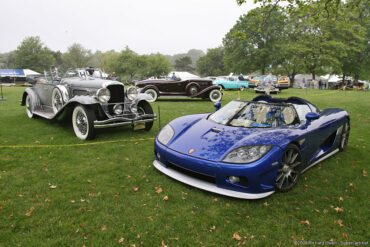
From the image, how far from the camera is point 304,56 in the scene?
123ft

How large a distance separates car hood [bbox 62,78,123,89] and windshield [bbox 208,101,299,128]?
297 centimetres

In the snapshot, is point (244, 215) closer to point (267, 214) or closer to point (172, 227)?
point (267, 214)

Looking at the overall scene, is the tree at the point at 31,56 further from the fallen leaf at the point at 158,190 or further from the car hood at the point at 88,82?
the fallen leaf at the point at 158,190

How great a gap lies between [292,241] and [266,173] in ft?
2.69

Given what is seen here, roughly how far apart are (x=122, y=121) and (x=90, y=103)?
788 millimetres

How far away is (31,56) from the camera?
212 ft

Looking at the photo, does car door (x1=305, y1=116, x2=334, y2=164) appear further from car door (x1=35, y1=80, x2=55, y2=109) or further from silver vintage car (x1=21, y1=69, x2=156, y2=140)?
car door (x1=35, y1=80, x2=55, y2=109)

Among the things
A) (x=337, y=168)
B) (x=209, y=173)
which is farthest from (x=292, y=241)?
(x=337, y=168)

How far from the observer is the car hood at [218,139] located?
3.39 metres

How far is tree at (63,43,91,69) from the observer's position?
79.2m

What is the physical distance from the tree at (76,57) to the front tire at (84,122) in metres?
78.2

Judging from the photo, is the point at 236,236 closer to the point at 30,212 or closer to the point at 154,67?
the point at 30,212

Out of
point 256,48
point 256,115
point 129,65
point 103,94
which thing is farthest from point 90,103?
point 129,65

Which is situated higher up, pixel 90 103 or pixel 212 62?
pixel 212 62
